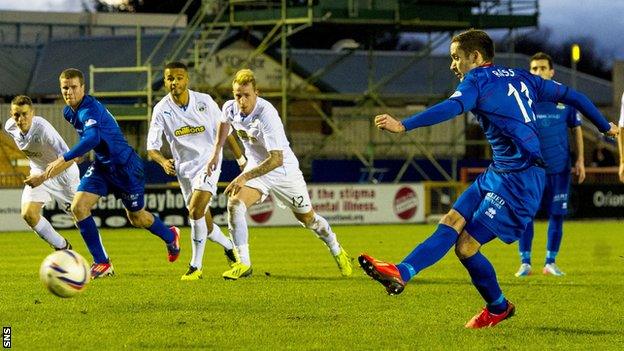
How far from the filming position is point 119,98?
1666 inches

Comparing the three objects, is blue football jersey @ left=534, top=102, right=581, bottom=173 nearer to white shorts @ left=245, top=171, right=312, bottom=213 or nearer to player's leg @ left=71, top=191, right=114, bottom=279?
white shorts @ left=245, top=171, right=312, bottom=213

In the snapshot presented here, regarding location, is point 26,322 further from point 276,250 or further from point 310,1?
point 310,1

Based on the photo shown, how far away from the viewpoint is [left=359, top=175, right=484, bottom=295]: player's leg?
9906mm

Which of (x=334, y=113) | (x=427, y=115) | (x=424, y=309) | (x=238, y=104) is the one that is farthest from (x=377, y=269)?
(x=334, y=113)

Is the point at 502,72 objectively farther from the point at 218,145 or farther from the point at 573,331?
the point at 218,145

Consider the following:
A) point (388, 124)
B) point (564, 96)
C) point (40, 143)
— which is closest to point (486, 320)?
point (564, 96)

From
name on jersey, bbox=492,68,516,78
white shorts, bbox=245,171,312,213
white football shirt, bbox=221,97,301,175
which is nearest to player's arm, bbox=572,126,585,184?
white shorts, bbox=245,171,312,213

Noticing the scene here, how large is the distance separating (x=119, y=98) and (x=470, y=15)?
10936mm

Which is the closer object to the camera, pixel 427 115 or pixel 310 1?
pixel 427 115

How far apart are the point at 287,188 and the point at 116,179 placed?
189 centimetres

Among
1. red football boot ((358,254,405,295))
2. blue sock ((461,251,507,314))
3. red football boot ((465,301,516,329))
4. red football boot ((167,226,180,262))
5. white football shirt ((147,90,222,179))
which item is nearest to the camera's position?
red football boot ((358,254,405,295))

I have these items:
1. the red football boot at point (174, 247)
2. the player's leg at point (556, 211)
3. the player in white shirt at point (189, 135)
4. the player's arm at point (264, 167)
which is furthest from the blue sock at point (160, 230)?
the player's leg at point (556, 211)

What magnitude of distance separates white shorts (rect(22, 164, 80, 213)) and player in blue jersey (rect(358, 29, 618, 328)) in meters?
7.55

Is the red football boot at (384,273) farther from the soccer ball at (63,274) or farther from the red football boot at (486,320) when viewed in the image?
the soccer ball at (63,274)
